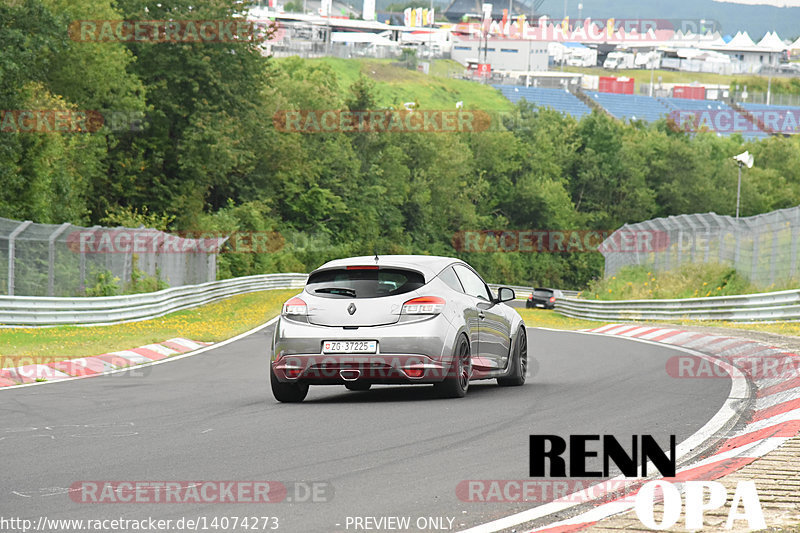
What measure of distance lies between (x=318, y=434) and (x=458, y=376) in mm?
2651

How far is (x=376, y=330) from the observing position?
10.7 meters

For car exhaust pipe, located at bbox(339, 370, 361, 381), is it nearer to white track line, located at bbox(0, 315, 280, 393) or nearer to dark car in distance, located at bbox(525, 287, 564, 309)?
white track line, located at bbox(0, 315, 280, 393)

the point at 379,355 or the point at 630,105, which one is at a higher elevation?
the point at 630,105

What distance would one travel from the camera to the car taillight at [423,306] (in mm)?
10766

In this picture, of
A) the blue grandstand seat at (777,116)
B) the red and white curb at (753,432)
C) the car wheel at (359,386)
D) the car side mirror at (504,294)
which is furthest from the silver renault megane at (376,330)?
the blue grandstand seat at (777,116)

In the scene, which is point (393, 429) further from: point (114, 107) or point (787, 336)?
point (114, 107)

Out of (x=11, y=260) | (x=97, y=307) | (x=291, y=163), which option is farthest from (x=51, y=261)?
(x=291, y=163)

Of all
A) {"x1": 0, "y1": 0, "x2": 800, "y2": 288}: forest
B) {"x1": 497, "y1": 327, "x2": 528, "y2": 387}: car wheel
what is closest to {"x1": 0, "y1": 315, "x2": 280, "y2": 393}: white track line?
{"x1": 497, "y1": 327, "x2": 528, "y2": 387}: car wheel

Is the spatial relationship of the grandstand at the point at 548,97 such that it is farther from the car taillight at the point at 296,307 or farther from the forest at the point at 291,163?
the car taillight at the point at 296,307

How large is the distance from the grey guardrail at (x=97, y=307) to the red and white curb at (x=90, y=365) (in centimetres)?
345

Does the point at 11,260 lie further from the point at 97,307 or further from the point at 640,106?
the point at 640,106

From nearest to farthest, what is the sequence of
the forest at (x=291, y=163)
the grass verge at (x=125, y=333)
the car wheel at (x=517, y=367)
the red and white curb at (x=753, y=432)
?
the red and white curb at (x=753, y=432)
the car wheel at (x=517, y=367)
the grass verge at (x=125, y=333)
the forest at (x=291, y=163)

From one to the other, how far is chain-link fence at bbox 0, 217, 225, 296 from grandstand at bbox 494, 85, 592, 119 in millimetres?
124999

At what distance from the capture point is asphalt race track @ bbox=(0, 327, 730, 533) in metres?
6.01
